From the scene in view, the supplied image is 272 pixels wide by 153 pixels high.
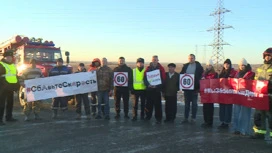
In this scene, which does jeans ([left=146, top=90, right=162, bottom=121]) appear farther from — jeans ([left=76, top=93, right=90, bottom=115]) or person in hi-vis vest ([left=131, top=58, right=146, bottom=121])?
jeans ([left=76, top=93, right=90, bottom=115])

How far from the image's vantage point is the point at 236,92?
29.0 ft

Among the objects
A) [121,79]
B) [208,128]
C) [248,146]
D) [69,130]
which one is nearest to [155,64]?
[121,79]

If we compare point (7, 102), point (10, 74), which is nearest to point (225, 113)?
point (10, 74)

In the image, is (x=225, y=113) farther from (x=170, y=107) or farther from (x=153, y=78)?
(x=153, y=78)

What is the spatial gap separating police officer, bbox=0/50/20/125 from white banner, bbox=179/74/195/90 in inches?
208

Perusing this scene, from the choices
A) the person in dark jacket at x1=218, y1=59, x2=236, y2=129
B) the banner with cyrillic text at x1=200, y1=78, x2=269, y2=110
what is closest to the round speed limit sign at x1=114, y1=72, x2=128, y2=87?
the banner with cyrillic text at x1=200, y1=78, x2=269, y2=110

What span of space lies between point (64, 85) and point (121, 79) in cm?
197

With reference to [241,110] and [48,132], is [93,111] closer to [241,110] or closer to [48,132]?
[48,132]

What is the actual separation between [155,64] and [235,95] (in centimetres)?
278

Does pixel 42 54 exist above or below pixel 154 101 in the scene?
above

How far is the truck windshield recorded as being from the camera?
54.4 ft

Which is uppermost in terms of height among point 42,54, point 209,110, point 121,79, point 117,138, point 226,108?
point 42,54

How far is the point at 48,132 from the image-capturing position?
8609mm

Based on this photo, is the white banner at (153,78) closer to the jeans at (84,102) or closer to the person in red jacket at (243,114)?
the jeans at (84,102)
